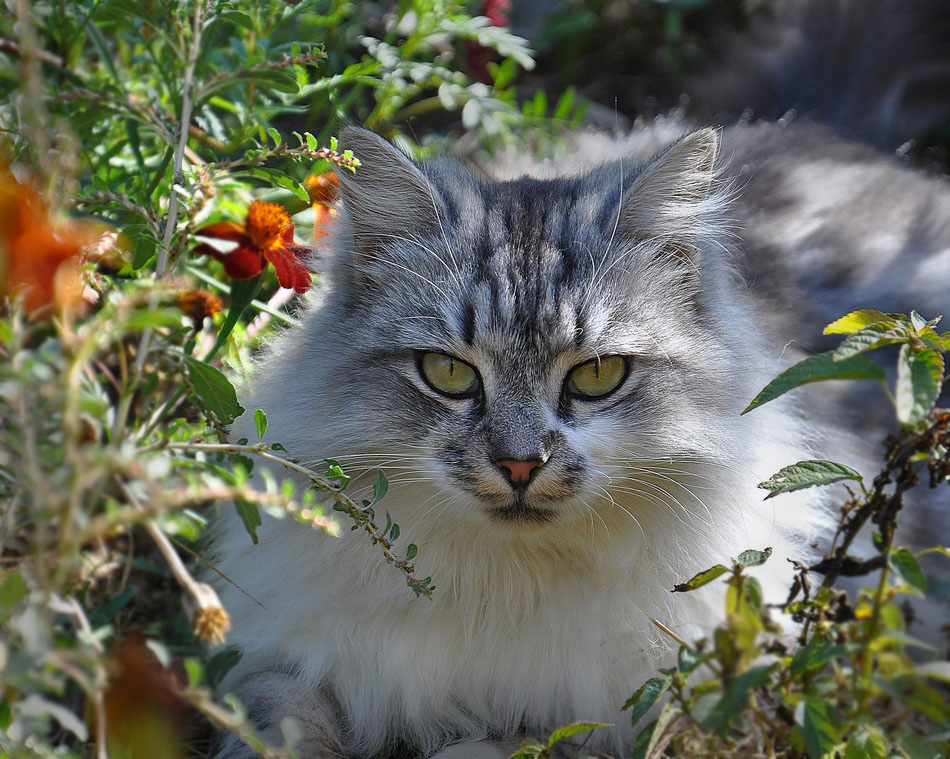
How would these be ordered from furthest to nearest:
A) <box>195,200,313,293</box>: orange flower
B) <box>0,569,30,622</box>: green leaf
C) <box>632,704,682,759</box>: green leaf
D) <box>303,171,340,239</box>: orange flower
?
1. <box>303,171,340,239</box>: orange flower
2. <box>195,200,313,293</box>: orange flower
3. <box>632,704,682,759</box>: green leaf
4. <box>0,569,30,622</box>: green leaf

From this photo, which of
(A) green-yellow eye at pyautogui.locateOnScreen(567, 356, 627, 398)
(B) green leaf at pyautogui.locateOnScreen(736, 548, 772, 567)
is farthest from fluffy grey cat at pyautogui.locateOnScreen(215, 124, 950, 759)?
(B) green leaf at pyautogui.locateOnScreen(736, 548, 772, 567)

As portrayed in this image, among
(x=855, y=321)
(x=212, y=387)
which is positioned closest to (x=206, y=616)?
(x=212, y=387)

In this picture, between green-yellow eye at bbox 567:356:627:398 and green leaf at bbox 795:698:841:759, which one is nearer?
green leaf at bbox 795:698:841:759

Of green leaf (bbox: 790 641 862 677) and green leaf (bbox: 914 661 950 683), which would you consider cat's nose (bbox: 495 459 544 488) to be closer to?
green leaf (bbox: 790 641 862 677)

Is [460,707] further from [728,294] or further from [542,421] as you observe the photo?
[728,294]

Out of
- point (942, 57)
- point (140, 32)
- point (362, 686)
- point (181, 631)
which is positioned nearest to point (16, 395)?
→ point (362, 686)

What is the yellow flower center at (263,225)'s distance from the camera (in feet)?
5.90

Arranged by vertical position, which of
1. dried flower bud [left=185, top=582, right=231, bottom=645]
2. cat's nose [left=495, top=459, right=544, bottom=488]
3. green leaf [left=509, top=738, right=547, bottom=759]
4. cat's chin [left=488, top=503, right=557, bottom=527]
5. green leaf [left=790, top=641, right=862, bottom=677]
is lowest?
green leaf [left=509, top=738, right=547, bottom=759]

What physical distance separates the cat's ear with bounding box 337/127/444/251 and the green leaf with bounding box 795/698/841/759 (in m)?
1.27

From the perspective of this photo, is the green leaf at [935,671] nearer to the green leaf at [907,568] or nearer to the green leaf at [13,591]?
the green leaf at [907,568]

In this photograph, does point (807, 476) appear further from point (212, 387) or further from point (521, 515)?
point (212, 387)

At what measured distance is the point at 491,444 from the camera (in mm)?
1771

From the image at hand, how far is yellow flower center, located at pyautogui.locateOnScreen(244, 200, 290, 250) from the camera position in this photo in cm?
180

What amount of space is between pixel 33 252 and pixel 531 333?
0.97m
